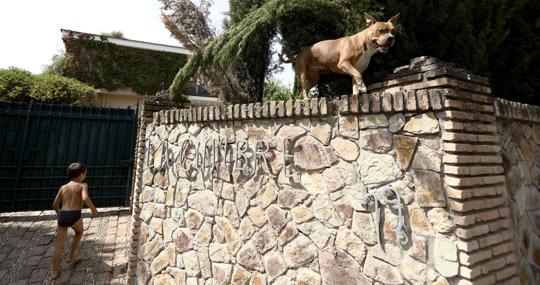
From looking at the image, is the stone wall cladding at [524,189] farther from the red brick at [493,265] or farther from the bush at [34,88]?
the bush at [34,88]

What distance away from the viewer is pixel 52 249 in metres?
5.10

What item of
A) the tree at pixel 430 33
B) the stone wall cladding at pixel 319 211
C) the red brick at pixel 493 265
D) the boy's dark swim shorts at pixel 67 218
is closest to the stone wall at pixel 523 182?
the red brick at pixel 493 265

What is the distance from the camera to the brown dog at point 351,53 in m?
2.72

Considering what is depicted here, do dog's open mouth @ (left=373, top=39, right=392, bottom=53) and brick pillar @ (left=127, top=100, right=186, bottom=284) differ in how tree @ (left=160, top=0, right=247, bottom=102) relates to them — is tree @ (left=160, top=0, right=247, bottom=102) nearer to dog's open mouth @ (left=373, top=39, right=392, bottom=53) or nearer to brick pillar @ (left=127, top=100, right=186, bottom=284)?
brick pillar @ (left=127, top=100, right=186, bottom=284)

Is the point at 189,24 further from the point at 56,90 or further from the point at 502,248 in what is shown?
the point at 502,248

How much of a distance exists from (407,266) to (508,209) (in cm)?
90

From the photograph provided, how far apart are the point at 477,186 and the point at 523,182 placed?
0.93 m

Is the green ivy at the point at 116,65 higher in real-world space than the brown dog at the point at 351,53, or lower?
higher

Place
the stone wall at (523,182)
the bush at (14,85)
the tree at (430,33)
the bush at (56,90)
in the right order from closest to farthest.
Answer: the stone wall at (523,182) < the tree at (430,33) < the bush at (14,85) < the bush at (56,90)

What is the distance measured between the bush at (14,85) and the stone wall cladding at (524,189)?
41.2 feet

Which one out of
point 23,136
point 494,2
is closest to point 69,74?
point 23,136

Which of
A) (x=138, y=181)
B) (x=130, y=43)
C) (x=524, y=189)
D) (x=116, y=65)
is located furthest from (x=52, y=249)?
(x=130, y=43)

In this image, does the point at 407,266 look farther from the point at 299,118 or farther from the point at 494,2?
the point at 494,2

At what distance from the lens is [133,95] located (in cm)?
1633
